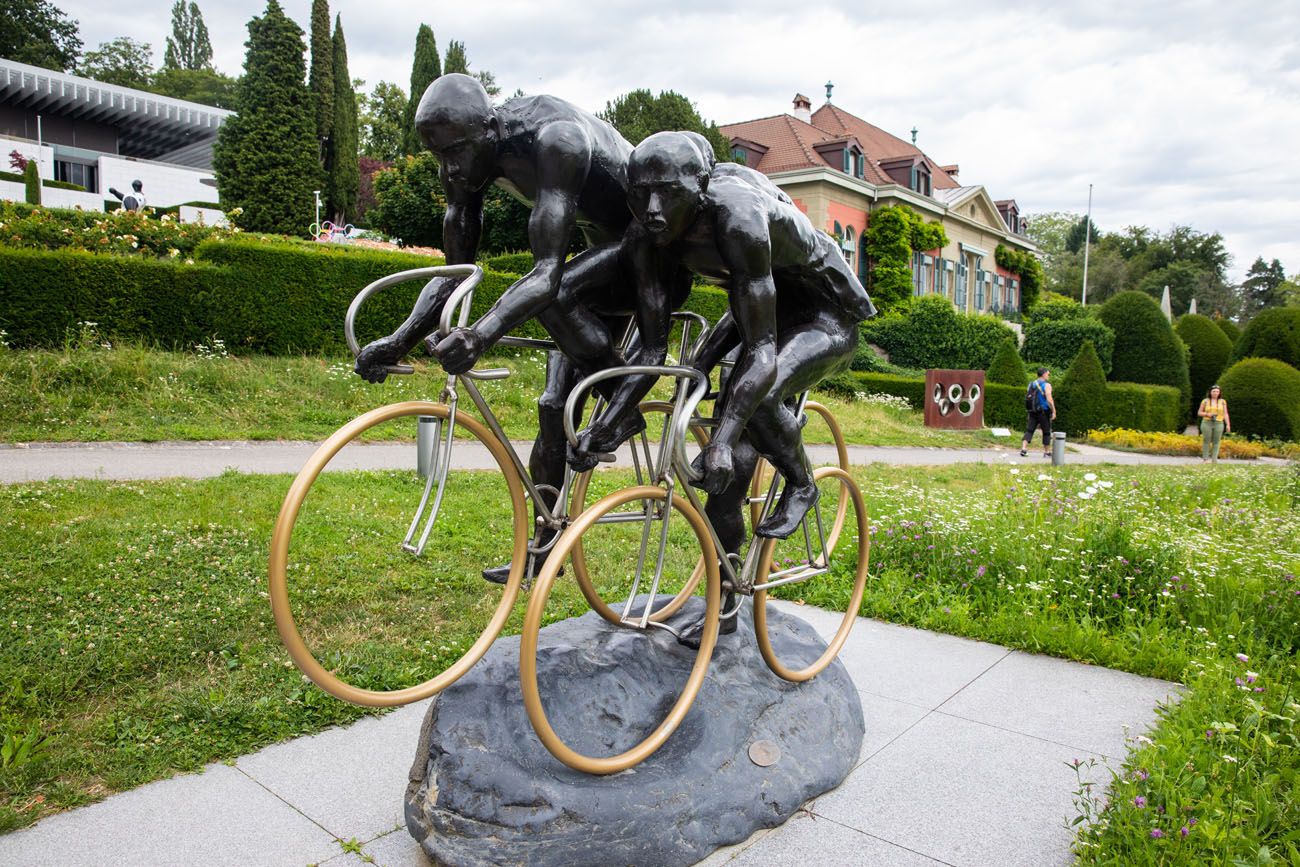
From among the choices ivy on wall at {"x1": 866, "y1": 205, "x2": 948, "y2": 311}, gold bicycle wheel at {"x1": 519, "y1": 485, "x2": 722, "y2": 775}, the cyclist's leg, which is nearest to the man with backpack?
the cyclist's leg

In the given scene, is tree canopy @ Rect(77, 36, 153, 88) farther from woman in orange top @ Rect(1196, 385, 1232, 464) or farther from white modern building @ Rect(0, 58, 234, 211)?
woman in orange top @ Rect(1196, 385, 1232, 464)

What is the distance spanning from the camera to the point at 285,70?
24312mm

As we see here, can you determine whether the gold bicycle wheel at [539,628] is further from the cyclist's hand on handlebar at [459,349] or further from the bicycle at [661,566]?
the cyclist's hand on handlebar at [459,349]

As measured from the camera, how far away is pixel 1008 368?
21.7m

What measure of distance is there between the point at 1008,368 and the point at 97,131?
1511 inches

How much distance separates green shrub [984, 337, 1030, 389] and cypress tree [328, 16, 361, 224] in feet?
71.5

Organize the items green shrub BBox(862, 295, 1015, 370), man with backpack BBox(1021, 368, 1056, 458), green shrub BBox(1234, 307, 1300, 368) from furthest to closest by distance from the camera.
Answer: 1. green shrub BBox(862, 295, 1015, 370)
2. green shrub BBox(1234, 307, 1300, 368)
3. man with backpack BBox(1021, 368, 1056, 458)

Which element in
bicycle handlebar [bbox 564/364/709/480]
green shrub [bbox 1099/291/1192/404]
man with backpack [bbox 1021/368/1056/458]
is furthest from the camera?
green shrub [bbox 1099/291/1192/404]

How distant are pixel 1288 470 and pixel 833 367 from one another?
328 inches

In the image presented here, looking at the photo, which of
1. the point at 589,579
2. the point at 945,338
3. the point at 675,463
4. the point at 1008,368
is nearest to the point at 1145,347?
the point at 1008,368

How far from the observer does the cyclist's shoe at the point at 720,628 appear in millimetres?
3363

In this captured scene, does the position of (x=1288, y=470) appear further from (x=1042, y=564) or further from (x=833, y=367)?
(x=833, y=367)

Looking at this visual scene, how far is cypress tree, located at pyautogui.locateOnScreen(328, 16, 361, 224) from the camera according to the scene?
3070 centimetres

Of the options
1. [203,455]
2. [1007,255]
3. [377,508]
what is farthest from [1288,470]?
[1007,255]
